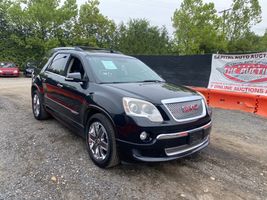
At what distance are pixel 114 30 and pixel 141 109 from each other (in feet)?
91.1

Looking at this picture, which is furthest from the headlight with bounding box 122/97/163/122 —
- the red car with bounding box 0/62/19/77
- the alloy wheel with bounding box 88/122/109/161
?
the red car with bounding box 0/62/19/77

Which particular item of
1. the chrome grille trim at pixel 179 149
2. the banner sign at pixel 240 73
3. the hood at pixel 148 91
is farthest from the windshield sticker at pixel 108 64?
the banner sign at pixel 240 73

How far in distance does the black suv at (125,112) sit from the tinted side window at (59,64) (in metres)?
0.11

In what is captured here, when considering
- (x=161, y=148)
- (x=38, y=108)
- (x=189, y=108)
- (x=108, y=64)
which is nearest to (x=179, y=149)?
(x=161, y=148)

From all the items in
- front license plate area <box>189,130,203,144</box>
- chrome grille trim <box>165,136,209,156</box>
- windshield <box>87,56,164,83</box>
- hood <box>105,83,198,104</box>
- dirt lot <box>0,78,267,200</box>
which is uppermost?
windshield <box>87,56,164,83</box>

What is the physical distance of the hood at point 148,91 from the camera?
320cm

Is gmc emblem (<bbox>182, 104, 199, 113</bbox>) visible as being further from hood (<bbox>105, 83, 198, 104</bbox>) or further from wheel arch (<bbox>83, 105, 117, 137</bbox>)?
wheel arch (<bbox>83, 105, 117, 137</bbox>)

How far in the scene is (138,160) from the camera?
303 centimetres

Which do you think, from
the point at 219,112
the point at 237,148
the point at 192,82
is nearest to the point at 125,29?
the point at 192,82

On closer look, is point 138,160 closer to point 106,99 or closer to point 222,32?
point 106,99

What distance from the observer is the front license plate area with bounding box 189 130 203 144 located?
3247 mm

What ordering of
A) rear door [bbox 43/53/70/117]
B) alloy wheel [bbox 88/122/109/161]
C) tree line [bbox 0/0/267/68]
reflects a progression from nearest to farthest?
alloy wheel [bbox 88/122/109/161], rear door [bbox 43/53/70/117], tree line [bbox 0/0/267/68]

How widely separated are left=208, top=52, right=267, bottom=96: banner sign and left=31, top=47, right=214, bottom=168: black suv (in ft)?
14.0

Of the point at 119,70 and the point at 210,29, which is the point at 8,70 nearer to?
the point at 119,70
